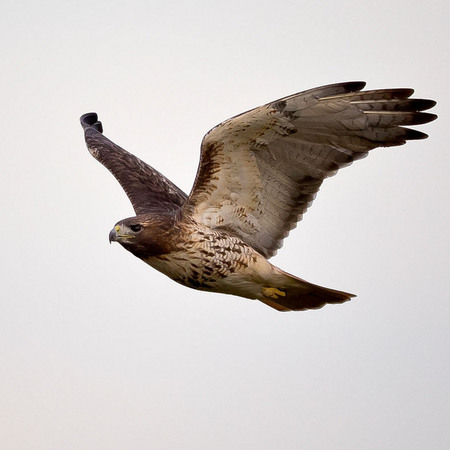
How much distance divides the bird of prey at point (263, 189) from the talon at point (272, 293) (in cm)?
1

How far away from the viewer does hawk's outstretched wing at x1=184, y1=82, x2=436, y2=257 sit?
11.4 meters

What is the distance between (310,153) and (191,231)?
1.43 m

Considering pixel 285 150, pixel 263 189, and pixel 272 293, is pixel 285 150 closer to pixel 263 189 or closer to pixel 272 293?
pixel 263 189

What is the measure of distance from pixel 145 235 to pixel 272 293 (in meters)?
1.57

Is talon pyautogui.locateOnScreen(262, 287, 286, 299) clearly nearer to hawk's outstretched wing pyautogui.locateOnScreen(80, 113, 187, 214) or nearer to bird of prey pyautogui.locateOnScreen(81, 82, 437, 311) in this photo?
bird of prey pyautogui.locateOnScreen(81, 82, 437, 311)

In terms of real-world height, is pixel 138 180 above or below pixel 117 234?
above

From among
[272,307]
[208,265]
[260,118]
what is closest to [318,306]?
[272,307]

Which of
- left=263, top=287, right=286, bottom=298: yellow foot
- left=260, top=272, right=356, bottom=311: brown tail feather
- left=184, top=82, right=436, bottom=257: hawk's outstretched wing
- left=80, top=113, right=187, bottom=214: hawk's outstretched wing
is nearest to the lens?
left=184, top=82, right=436, bottom=257: hawk's outstretched wing

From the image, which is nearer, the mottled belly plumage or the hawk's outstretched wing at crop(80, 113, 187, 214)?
the mottled belly plumage

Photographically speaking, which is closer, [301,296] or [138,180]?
[301,296]

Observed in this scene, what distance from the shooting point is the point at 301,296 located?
41.4 feet

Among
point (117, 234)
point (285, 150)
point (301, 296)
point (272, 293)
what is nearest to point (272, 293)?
point (272, 293)

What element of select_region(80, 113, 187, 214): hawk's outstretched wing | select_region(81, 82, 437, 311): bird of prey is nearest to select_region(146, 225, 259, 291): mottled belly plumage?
select_region(81, 82, 437, 311): bird of prey

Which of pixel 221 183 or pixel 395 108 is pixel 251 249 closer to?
pixel 221 183
